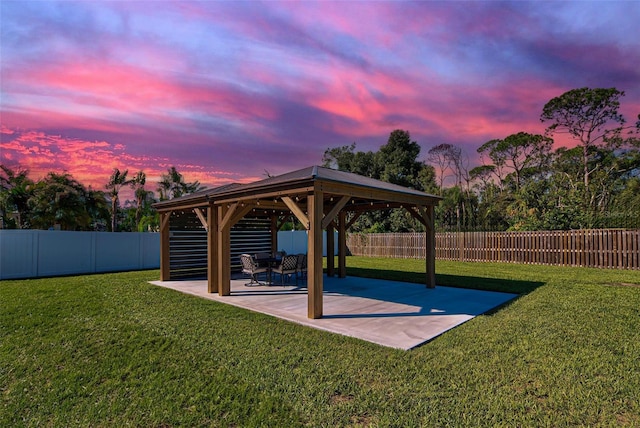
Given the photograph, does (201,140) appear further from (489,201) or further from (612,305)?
(489,201)

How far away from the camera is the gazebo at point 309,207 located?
20.6ft

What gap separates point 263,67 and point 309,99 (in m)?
2.82

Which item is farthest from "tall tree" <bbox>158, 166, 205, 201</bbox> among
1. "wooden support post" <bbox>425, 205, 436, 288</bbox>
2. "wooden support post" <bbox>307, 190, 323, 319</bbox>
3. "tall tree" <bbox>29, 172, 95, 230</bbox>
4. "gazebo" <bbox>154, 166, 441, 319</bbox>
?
"wooden support post" <bbox>307, 190, 323, 319</bbox>

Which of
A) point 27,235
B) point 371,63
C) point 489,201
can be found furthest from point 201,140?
point 489,201

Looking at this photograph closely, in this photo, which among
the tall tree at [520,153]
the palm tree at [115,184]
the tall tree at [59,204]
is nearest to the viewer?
the tall tree at [59,204]

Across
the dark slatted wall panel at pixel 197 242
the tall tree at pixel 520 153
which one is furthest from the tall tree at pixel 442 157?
the dark slatted wall panel at pixel 197 242

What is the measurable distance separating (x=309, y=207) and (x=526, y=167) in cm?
3397

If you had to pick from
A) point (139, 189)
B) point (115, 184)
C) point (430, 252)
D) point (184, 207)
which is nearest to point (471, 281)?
point (430, 252)

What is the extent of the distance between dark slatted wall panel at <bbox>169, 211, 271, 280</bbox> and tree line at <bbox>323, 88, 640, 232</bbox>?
13012 mm

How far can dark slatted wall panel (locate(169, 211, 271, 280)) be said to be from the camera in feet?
40.1

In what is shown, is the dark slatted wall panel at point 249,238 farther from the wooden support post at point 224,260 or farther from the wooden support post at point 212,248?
the wooden support post at point 224,260

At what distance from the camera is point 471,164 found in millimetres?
33250

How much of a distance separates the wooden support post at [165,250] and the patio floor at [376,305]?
714 millimetres

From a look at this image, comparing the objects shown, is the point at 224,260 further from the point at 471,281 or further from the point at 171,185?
the point at 171,185
